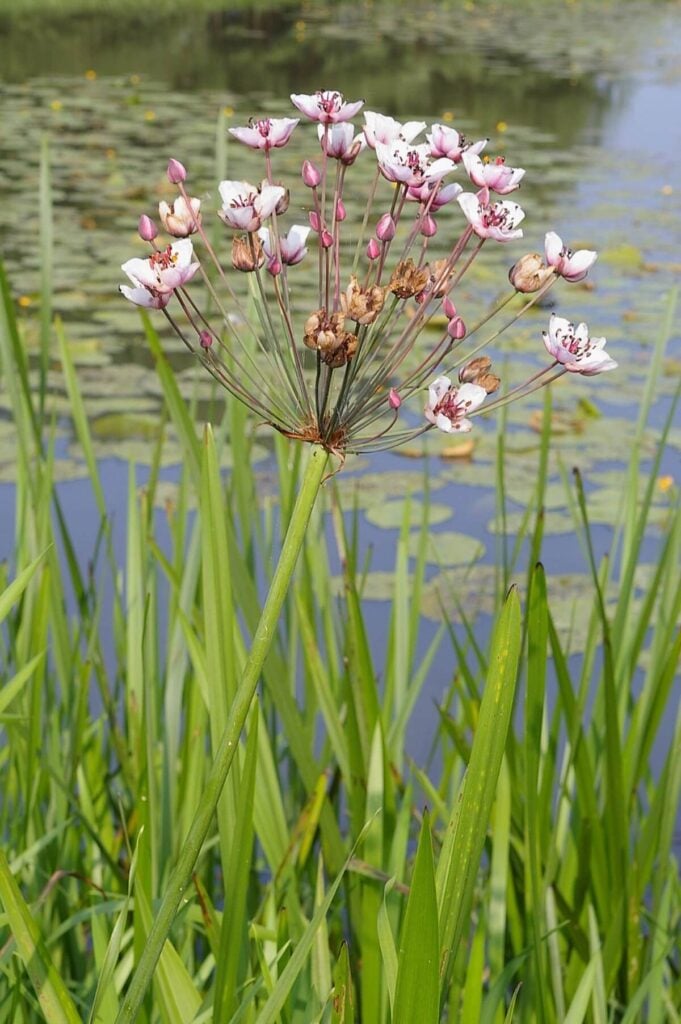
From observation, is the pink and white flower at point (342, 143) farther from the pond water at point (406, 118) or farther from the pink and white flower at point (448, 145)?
the pond water at point (406, 118)

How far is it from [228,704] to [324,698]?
13.6 inches

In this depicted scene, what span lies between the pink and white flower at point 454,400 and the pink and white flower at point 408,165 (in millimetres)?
112

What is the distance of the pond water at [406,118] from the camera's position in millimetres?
3363

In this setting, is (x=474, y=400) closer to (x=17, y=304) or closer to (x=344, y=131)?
(x=344, y=131)

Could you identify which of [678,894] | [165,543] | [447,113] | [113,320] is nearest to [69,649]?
[678,894]

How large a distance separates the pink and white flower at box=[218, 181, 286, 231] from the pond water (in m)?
0.51

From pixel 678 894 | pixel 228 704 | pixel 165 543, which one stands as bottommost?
pixel 165 543

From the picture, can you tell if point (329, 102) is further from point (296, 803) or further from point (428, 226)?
point (296, 803)

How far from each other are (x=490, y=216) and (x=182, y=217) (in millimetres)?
177

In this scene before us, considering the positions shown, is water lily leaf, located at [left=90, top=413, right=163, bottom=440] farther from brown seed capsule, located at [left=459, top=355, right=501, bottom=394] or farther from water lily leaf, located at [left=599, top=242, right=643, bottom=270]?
brown seed capsule, located at [left=459, top=355, right=501, bottom=394]

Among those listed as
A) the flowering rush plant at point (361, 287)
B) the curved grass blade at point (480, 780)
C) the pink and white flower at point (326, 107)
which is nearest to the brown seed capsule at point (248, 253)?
the flowering rush plant at point (361, 287)

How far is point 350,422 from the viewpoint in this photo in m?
0.65

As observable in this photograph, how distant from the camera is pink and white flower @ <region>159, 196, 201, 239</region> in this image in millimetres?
692

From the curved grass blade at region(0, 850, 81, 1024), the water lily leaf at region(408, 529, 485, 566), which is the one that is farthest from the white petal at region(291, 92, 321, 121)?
the water lily leaf at region(408, 529, 485, 566)
